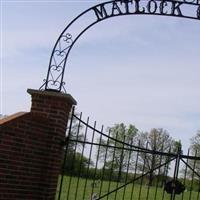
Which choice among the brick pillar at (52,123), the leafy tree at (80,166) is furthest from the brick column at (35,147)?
the leafy tree at (80,166)

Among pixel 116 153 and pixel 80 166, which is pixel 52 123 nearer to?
pixel 80 166

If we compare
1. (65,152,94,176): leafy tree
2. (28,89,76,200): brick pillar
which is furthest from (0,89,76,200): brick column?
(65,152,94,176): leafy tree

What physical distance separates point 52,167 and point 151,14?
3214 millimetres

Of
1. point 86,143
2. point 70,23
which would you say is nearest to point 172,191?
point 86,143

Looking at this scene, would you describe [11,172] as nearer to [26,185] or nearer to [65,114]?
[26,185]

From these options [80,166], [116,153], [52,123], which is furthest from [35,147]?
[116,153]

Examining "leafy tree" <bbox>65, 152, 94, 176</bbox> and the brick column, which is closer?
the brick column

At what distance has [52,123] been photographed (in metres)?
→ 8.49

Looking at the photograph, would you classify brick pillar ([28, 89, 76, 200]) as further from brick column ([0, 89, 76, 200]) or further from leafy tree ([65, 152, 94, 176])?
leafy tree ([65, 152, 94, 176])

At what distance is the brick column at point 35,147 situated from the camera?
25.2ft

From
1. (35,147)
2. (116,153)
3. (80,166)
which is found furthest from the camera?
(116,153)

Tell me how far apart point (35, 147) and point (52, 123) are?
532 millimetres

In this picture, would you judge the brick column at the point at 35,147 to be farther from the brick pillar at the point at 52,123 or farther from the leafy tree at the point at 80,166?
the leafy tree at the point at 80,166

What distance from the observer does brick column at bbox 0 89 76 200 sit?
25.2 ft
